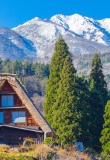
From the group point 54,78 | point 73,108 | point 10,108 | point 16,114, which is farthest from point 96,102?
point 10,108

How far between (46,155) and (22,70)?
277ft

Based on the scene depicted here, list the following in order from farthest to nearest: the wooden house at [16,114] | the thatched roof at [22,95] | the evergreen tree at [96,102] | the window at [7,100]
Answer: the evergreen tree at [96,102] < the window at [7,100] < the thatched roof at [22,95] < the wooden house at [16,114]

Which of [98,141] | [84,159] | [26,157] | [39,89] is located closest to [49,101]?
[98,141]

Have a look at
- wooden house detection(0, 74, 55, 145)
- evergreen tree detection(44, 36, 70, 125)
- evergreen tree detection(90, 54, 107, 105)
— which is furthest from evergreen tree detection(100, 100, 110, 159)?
evergreen tree detection(90, 54, 107, 105)

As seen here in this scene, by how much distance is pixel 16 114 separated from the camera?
3195 cm

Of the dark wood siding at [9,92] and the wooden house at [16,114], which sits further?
the dark wood siding at [9,92]

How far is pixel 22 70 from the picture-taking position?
108 metres

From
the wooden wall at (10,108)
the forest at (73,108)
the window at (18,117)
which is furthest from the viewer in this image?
the forest at (73,108)

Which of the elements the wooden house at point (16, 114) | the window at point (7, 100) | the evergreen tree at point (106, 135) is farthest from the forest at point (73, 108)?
the window at point (7, 100)

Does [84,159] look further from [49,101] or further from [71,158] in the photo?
[49,101]

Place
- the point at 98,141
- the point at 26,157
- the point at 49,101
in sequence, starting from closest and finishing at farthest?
1. the point at 26,157
2. the point at 98,141
3. the point at 49,101

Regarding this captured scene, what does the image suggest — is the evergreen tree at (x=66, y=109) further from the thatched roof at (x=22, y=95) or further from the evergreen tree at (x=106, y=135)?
the thatched roof at (x=22, y=95)

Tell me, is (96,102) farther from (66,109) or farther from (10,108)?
(10,108)

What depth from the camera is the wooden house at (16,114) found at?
30.5 meters
